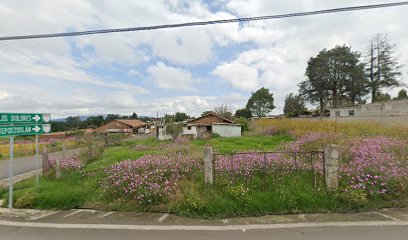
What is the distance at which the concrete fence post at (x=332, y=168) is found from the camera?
5.08 m

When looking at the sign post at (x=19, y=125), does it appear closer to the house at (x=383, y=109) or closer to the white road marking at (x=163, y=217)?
the white road marking at (x=163, y=217)

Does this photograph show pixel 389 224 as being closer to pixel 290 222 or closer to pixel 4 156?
pixel 290 222

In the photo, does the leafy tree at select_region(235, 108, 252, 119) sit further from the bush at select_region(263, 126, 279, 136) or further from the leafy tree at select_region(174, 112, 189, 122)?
the bush at select_region(263, 126, 279, 136)

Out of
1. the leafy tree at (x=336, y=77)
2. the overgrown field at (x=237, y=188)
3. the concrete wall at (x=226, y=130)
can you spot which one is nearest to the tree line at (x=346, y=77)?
the leafy tree at (x=336, y=77)

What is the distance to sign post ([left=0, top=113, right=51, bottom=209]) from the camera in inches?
216

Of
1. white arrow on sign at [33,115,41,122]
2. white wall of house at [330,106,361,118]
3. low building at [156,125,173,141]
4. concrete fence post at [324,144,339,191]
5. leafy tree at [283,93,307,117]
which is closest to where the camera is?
concrete fence post at [324,144,339,191]

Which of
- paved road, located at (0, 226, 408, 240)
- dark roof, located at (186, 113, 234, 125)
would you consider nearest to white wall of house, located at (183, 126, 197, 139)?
dark roof, located at (186, 113, 234, 125)

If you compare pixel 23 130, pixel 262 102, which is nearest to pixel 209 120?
pixel 23 130

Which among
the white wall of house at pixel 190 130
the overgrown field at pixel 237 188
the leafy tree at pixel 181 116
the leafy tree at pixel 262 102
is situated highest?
the leafy tree at pixel 262 102

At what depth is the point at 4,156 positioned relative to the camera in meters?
18.5

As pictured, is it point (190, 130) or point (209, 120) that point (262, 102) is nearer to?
point (209, 120)

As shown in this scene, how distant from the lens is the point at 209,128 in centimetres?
3089

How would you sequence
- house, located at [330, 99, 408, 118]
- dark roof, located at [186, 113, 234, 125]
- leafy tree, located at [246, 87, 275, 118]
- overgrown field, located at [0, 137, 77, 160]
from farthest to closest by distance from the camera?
1. leafy tree, located at [246, 87, 275, 118]
2. dark roof, located at [186, 113, 234, 125]
3. house, located at [330, 99, 408, 118]
4. overgrown field, located at [0, 137, 77, 160]

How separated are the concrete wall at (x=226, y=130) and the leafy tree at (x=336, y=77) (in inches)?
775
